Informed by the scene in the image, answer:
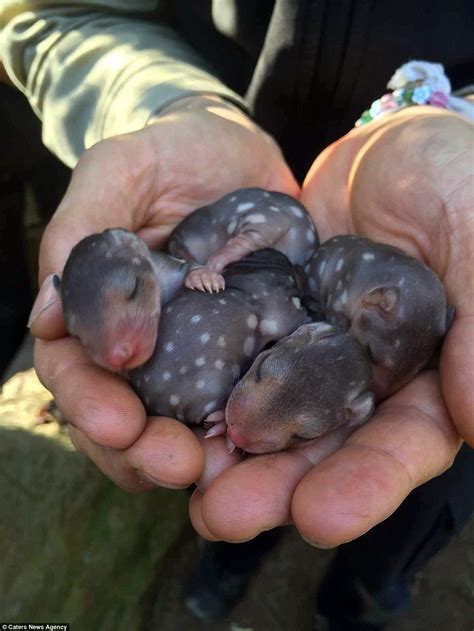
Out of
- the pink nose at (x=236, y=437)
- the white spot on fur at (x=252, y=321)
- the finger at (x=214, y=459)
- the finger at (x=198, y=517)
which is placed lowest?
the finger at (x=198, y=517)

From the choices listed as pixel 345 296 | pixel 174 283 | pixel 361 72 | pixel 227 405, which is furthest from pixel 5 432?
pixel 361 72

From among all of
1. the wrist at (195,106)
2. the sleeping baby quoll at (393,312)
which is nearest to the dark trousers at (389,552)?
the sleeping baby quoll at (393,312)

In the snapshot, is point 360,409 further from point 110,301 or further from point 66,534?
point 66,534

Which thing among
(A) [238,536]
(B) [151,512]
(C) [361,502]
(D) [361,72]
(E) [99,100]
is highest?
(D) [361,72]

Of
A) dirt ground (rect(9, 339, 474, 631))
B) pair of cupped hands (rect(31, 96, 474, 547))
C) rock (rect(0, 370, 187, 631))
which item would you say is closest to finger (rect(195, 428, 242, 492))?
pair of cupped hands (rect(31, 96, 474, 547))

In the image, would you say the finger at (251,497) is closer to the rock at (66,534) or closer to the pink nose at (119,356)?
the pink nose at (119,356)

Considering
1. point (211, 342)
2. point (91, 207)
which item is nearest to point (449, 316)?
point (211, 342)

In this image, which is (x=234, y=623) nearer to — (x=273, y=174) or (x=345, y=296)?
(x=345, y=296)
